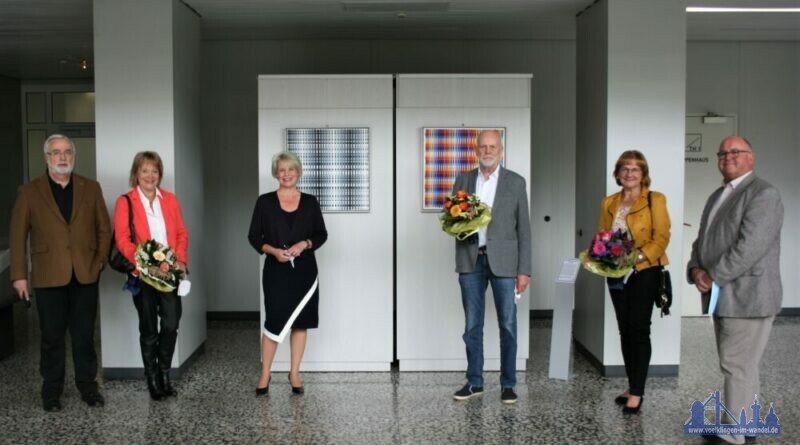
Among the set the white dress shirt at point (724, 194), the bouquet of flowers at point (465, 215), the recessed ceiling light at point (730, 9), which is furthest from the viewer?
the recessed ceiling light at point (730, 9)

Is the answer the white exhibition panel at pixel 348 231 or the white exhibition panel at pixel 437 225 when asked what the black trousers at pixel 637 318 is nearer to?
the white exhibition panel at pixel 437 225

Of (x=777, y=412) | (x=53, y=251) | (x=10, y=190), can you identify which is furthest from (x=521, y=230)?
(x=10, y=190)

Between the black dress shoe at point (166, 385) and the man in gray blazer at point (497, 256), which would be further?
the black dress shoe at point (166, 385)

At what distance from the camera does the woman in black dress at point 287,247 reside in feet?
17.9

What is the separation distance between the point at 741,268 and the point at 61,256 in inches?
170

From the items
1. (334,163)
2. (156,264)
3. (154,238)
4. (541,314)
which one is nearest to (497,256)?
(334,163)

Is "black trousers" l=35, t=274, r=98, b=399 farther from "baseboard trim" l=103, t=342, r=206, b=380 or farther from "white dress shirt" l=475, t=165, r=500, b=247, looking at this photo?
"white dress shirt" l=475, t=165, r=500, b=247

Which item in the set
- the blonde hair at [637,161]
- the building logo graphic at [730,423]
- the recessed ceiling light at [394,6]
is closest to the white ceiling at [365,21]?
the recessed ceiling light at [394,6]

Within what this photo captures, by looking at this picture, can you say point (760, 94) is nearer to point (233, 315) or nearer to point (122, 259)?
point (233, 315)

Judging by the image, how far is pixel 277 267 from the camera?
216 inches

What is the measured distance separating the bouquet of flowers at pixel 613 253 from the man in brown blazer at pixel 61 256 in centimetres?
341

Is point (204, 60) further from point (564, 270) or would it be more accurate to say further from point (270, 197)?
point (564, 270)

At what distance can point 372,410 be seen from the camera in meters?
5.26

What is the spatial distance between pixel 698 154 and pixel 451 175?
4.08m
